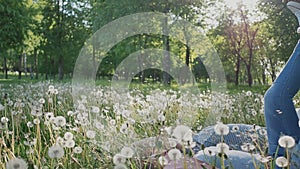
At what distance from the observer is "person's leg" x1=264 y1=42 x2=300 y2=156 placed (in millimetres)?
2037

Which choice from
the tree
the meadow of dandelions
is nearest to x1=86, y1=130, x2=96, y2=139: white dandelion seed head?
the meadow of dandelions

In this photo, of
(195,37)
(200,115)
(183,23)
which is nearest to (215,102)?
(200,115)

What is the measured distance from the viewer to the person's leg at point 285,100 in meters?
2.04

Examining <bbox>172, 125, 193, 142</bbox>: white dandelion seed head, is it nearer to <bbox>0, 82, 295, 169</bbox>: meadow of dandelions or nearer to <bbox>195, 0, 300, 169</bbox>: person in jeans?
<bbox>0, 82, 295, 169</bbox>: meadow of dandelions

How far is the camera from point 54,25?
27516 millimetres

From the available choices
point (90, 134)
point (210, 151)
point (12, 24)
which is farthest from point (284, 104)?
point (12, 24)

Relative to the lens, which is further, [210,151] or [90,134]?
[90,134]

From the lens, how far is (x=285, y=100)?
206 centimetres

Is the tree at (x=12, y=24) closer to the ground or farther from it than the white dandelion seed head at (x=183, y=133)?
farther from it

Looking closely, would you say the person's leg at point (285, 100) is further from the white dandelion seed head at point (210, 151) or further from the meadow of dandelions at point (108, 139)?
the white dandelion seed head at point (210, 151)

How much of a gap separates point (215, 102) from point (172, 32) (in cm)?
1635

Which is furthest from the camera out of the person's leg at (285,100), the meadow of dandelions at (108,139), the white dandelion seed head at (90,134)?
the white dandelion seed head at (90,134)

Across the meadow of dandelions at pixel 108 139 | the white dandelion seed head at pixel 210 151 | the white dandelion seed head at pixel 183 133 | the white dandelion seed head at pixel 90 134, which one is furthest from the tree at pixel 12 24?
the white dandelion seed head at pixel 183 133

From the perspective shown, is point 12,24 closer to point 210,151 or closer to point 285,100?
point 285,100
